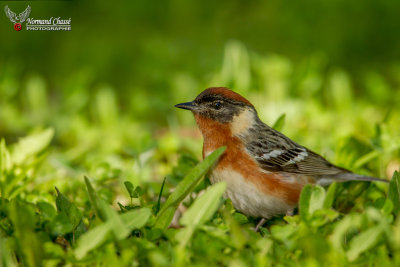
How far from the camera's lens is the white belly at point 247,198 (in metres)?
3.59

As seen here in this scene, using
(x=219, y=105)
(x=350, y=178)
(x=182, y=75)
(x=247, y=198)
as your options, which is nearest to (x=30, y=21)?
(x=182, y=75)

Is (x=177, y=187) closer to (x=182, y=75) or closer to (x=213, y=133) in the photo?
(x=213, y=133)

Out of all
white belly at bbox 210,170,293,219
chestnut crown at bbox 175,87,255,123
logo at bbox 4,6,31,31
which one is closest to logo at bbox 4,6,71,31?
logo at bbox 4,6,31,31

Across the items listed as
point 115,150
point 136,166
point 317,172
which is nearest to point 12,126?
point 115,150

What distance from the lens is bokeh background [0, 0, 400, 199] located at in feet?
16.3

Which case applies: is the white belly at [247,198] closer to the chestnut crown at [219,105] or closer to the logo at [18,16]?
the chestnut crown at [219,105]

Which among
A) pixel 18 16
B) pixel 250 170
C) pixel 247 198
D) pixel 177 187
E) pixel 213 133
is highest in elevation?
pixel 18 16

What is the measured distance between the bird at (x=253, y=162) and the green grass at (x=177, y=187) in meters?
0.17


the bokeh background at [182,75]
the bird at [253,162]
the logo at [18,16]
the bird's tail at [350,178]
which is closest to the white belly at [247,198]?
the bird at [253,162]

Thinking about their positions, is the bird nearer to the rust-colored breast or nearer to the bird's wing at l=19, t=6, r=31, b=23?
the rust-colored breast

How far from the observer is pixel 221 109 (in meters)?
4.08

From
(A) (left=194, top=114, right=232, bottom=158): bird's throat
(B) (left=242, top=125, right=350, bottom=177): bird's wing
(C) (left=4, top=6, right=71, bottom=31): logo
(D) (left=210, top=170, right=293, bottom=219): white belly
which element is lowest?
(D) (left=210, top=170, right=293, bottom=219): white belly

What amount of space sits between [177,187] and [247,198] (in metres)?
0.85

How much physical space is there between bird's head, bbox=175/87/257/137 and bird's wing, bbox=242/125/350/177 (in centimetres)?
17
